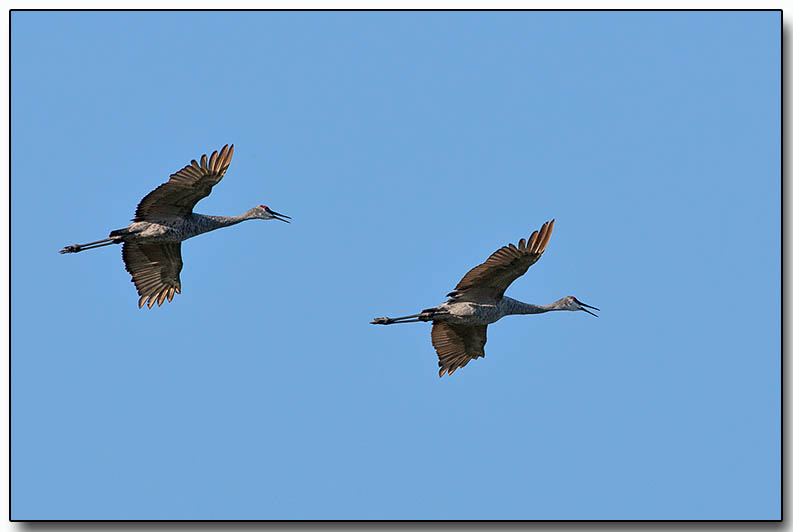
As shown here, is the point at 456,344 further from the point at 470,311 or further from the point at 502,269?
the point at 502,269

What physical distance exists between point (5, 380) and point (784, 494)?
12.2m

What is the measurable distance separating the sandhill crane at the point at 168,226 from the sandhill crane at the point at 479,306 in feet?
12.4

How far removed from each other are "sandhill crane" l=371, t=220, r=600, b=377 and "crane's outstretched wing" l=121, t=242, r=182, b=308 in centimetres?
408

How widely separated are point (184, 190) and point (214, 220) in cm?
147

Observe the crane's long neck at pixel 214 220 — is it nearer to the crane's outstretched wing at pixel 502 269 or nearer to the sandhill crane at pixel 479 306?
the sandhill crane at pixel 479 306

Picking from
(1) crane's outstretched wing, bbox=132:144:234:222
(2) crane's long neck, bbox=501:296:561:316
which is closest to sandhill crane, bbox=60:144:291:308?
(1) crane's outstretched wing, bbox=132:144:234:222

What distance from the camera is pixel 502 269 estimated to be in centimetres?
2439

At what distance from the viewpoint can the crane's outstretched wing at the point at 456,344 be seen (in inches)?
1041

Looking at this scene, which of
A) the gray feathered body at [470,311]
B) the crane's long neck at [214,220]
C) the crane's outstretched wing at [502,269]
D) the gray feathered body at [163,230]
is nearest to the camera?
the crane's outstretched wing at [502,269]

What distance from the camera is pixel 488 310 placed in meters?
25.3

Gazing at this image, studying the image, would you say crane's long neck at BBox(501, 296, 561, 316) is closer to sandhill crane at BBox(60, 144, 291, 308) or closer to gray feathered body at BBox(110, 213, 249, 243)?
sandhill crane at BBox(60, 144, 291, 308)

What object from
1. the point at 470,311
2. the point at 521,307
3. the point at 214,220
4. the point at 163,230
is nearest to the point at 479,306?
the point at 470,311

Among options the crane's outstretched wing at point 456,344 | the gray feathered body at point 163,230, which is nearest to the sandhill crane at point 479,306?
the crane's outstretched wing at point 456,344

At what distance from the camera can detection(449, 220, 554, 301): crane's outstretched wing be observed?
23.8 meters
